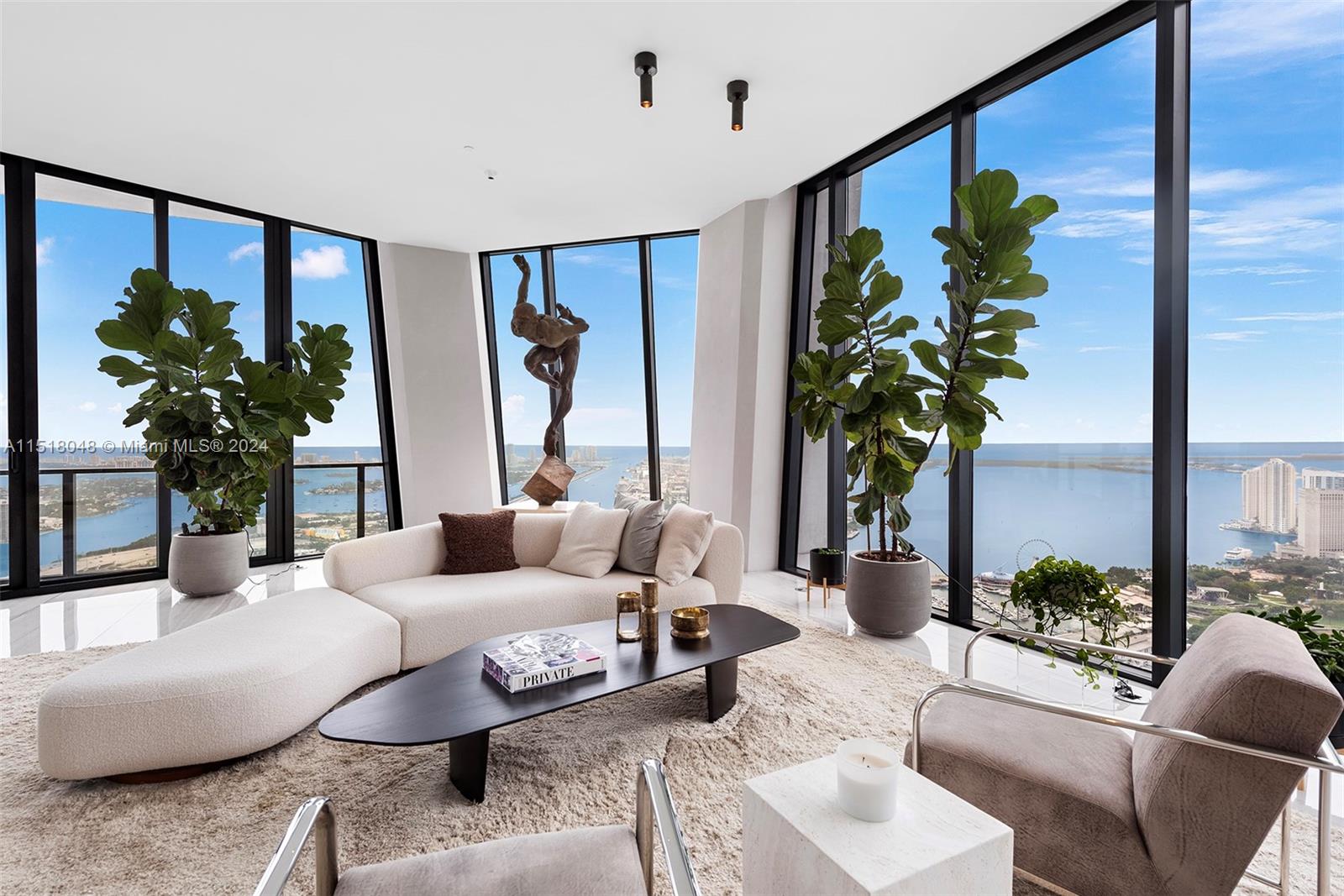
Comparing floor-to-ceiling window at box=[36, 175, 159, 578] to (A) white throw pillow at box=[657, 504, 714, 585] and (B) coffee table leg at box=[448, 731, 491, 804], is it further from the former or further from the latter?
(B) coffee table leg at box=[448, 731, 491, 804]

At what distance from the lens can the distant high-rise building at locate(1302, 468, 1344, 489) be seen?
2451 mm

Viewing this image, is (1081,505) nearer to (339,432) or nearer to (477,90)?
(477,90)

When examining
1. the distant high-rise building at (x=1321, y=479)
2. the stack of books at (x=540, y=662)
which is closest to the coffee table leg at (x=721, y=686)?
the stack of books at (x=540, y=662)

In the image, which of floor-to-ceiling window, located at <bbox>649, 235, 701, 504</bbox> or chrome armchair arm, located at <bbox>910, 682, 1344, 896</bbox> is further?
floor-to-ceiling window, located at <bbox>649, 235, 701, 504</bbox>

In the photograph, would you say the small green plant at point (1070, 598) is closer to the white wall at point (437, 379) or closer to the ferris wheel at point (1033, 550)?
the ferris wheel at point (1033, 550)

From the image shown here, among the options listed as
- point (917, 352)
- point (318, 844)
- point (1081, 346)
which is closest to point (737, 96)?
point (917, 352)

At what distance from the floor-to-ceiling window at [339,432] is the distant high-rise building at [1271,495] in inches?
235

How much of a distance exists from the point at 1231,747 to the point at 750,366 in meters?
4.06

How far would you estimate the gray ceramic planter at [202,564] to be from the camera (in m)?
4.33

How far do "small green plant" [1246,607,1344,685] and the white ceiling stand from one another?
261 cm

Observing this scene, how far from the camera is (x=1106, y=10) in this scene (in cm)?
291

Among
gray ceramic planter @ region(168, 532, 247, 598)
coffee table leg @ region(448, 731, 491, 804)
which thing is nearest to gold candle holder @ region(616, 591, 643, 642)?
coffee table leg @ region(448, 731, 491, 804)

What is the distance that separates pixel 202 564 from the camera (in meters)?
4.35

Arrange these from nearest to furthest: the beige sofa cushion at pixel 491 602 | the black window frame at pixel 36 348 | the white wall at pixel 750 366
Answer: the beige sofa cushion at pixel 491 602
the black window frame at pixel 36 348
the white wall at pixel 750 366
